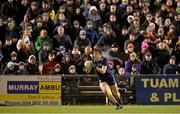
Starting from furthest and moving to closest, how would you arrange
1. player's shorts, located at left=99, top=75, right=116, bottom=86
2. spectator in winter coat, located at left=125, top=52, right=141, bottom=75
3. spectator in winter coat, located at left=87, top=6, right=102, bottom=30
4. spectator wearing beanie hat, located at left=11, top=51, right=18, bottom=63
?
spectator in winter coat, located at left=87, top=6, right=102, bottom=30 → spectator in winter coat, located at left=125, top=52, right=141, bottom=75 → spectator wearing beanie hat, located at left=11, top=51, right=18, bottom=63 → player's shorts, located at left=99, top=75, right=116, bottom=86

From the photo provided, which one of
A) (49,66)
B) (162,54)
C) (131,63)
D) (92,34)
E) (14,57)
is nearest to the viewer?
(14,57)

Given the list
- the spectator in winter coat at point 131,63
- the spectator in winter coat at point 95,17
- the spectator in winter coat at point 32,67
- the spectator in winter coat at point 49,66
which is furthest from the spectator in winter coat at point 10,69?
the spectator in winter coat at point 131,63

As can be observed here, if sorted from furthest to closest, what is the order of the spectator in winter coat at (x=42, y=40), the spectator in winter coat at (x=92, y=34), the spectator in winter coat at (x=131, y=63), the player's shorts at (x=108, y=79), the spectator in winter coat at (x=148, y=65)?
1. the spectator in winter coat at (x=92, y=34)
2. the spectator in winter coat at (x=42, y=40)
3. the spectator in winter coat at (x=148, y=65)
4. the spectator in winter coat at (x=131, y=63)
5. the player's shorts at (x=108, y=79)

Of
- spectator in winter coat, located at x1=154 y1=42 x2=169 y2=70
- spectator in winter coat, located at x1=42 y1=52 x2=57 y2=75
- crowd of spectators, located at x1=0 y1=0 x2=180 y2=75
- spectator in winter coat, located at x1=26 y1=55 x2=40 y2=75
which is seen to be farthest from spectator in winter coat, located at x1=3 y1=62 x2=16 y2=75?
spectator in winter coat, located at x1=154 y1=42 x2=169 y2=70

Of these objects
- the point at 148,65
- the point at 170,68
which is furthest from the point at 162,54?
the point at 148,65

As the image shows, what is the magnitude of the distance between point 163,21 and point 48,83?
17.4 ft

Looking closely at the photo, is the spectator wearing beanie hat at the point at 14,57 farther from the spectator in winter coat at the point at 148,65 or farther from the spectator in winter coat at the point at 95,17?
the spectator in winter coat at the point at 148,65

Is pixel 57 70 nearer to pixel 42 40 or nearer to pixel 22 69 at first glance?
pixel 22 69

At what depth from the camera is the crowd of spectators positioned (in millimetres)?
18156

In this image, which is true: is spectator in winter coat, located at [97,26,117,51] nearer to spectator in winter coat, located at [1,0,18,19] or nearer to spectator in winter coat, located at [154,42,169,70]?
spectator in winter coat, located at [154,42,169,70]

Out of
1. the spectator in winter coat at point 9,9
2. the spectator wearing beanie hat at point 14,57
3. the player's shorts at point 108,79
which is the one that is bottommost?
the player's shorts at point 108,79

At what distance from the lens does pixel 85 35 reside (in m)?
18.7

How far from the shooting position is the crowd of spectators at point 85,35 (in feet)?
59.6

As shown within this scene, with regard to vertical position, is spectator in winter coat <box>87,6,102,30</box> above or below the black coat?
above
